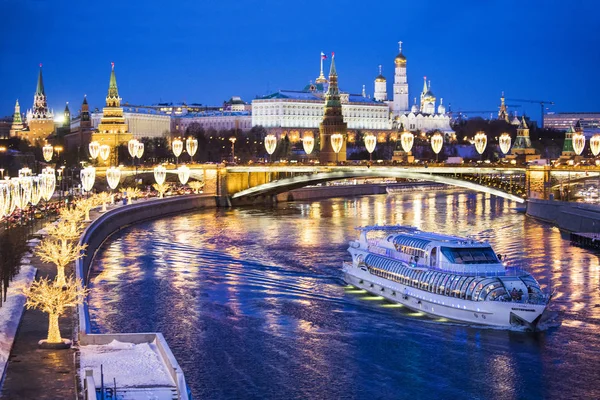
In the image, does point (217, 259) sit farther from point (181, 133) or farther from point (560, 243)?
point (181, 133)

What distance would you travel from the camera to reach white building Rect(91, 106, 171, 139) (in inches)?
3935

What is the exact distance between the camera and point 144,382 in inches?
458

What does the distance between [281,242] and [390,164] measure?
14.4 meters

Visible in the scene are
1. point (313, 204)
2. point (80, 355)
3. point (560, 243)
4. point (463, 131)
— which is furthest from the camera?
point (463, 131)

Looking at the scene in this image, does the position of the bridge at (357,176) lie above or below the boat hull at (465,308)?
above

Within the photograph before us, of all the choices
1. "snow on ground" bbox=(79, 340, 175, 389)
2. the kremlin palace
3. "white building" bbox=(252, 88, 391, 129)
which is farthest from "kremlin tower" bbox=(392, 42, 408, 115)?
"snow on ground" bbox=(79, 340, 175, 389)

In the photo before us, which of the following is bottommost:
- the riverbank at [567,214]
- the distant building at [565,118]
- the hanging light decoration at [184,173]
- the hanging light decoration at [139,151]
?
the riverbank at [567,214]

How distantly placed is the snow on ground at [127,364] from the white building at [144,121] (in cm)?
8626

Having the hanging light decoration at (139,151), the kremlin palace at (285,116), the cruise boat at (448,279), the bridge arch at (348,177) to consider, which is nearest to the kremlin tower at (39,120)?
the kremlin palace at (285,116)

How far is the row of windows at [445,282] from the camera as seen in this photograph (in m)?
17.2

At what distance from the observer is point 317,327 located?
1677 centimetres

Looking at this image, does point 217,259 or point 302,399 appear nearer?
point 302,399

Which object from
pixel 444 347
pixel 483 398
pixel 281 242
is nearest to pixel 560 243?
pixel 281 242

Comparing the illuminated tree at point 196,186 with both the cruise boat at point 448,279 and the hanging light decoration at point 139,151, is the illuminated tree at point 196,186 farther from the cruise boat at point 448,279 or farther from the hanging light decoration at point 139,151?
the cruise boat at point 448,279
